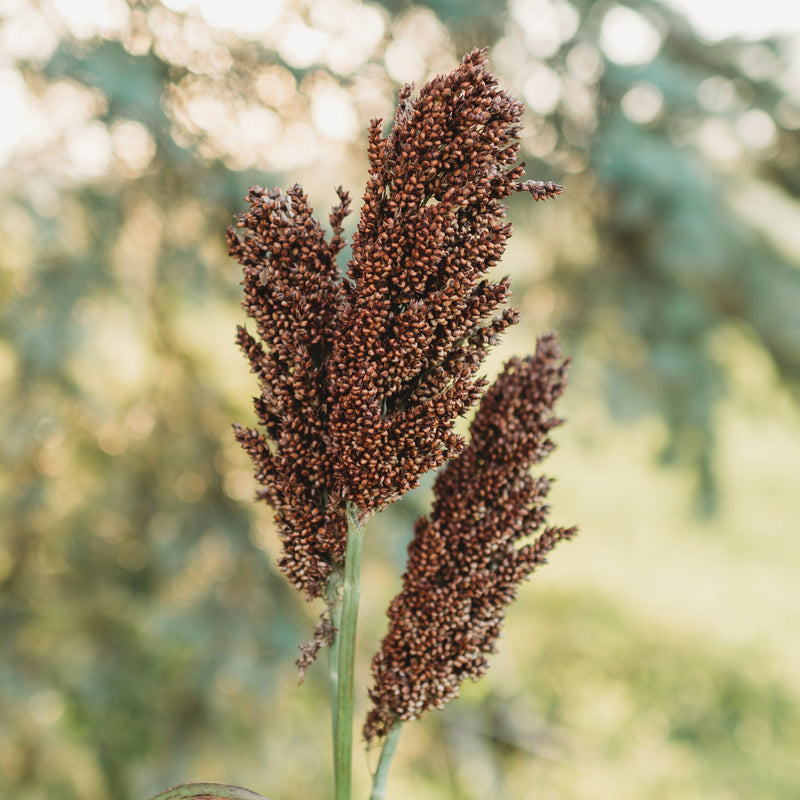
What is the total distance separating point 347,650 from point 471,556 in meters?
0.19

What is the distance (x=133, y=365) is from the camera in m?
4.48

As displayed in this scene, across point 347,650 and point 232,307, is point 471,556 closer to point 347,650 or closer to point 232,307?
point 347,650

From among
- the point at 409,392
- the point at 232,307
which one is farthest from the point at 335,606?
the point at 232,307

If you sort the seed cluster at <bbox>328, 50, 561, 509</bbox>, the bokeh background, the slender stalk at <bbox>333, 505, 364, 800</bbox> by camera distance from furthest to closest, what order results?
1. the bokeh background
2. the slender stalk at <bbox>333, 505, 364, 800</bbox>
3. the seed cluster at <bbox>328, 50, 561, 509</bbox>

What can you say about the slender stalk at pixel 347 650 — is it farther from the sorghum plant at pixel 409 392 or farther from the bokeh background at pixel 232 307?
the bokeh background at pixel 232 307

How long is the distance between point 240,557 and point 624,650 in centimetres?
412

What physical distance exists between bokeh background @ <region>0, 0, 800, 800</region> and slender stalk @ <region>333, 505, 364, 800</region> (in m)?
2.47

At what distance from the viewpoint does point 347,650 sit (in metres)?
0.94

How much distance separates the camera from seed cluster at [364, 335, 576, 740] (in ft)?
3.25

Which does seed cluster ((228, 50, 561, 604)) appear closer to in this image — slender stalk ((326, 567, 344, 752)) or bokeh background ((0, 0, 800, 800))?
slender stalk ((326, 567, 344, 752))

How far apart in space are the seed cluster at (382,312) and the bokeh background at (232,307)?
241 centimetres

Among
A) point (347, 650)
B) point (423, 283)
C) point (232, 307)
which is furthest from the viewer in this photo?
point (232, 307)

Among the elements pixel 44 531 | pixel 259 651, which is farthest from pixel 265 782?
pixel 44 531

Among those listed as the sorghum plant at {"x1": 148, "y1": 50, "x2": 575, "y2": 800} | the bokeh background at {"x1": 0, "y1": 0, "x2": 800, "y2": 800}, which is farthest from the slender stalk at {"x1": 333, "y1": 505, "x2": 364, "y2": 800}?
the bokeh background at {"x1": 0, "y1": 0, "x2": 800, "y2": 800}
